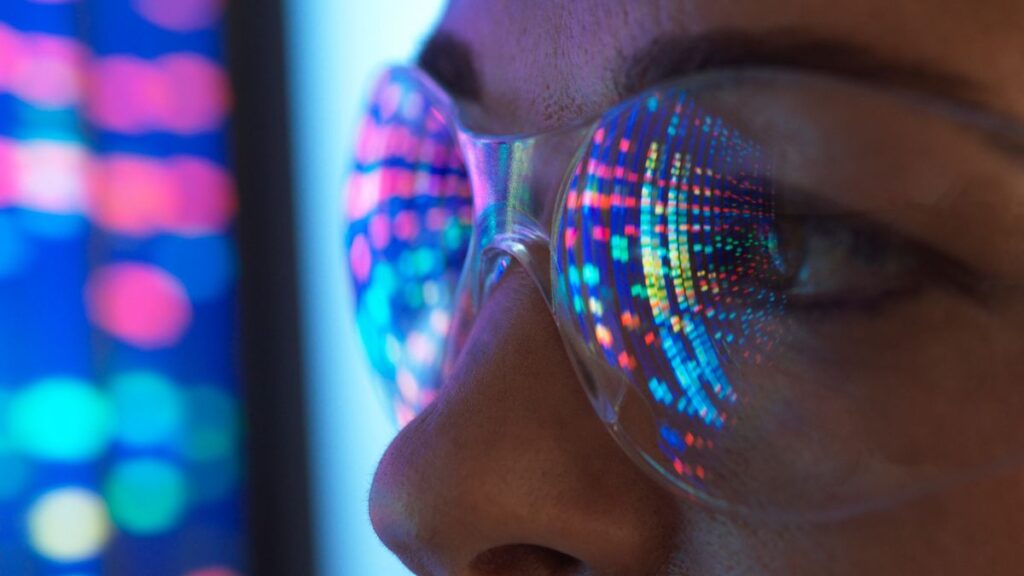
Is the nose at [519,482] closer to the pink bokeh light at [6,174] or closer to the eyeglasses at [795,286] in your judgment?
the eyeglasses at [795,286]

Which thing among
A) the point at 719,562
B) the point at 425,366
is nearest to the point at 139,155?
the point at 425,366

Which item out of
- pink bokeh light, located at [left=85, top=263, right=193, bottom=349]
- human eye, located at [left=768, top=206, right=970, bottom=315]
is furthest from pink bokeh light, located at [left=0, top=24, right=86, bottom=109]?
human eye, located at [left=768, top=206, right=970, bottom=315]

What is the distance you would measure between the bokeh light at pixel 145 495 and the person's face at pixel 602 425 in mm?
999

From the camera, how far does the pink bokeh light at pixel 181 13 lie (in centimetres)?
140

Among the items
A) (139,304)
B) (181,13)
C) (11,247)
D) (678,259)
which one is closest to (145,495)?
(139,304)

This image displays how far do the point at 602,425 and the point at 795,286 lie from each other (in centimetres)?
13

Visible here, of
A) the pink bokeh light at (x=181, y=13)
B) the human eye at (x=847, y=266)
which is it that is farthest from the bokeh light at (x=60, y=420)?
the human eye at (x=847, y=266)

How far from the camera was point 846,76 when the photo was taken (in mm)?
403

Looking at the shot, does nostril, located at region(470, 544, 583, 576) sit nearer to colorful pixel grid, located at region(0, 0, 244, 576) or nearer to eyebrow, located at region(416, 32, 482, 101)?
eyebrow, located at region(416, 32, 482, 101)

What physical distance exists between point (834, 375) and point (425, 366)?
45cm

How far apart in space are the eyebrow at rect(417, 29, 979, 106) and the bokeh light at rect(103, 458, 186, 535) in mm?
1178

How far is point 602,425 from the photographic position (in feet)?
1.56

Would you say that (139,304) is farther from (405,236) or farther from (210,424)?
(405,236)

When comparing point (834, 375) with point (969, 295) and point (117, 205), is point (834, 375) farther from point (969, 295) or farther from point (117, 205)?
point (117, 205)
